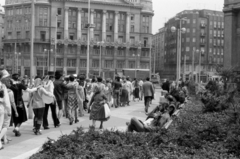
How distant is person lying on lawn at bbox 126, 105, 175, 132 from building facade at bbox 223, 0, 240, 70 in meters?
26.0

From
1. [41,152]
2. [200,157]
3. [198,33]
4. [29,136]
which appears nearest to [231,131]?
[200,157]

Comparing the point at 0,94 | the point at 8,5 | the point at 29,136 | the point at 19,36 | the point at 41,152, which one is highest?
the point at 8,5

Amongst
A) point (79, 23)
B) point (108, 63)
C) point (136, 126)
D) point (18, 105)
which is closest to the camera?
point (136, 126)

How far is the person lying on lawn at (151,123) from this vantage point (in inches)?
360

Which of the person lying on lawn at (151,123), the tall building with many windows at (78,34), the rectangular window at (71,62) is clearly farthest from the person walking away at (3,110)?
the rectangular window at (71,62)

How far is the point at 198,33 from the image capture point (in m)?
110

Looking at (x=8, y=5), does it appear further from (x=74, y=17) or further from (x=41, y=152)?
(x=41, y=152)

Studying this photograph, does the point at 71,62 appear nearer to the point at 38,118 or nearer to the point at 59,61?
the point at 59,61

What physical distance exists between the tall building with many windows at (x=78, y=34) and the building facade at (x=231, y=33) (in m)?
62.5

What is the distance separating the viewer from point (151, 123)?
1028 cm

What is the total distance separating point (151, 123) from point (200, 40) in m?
104

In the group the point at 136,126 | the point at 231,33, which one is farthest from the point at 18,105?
the point at 231,33

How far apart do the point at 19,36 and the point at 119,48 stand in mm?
27209

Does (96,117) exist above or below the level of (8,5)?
below
